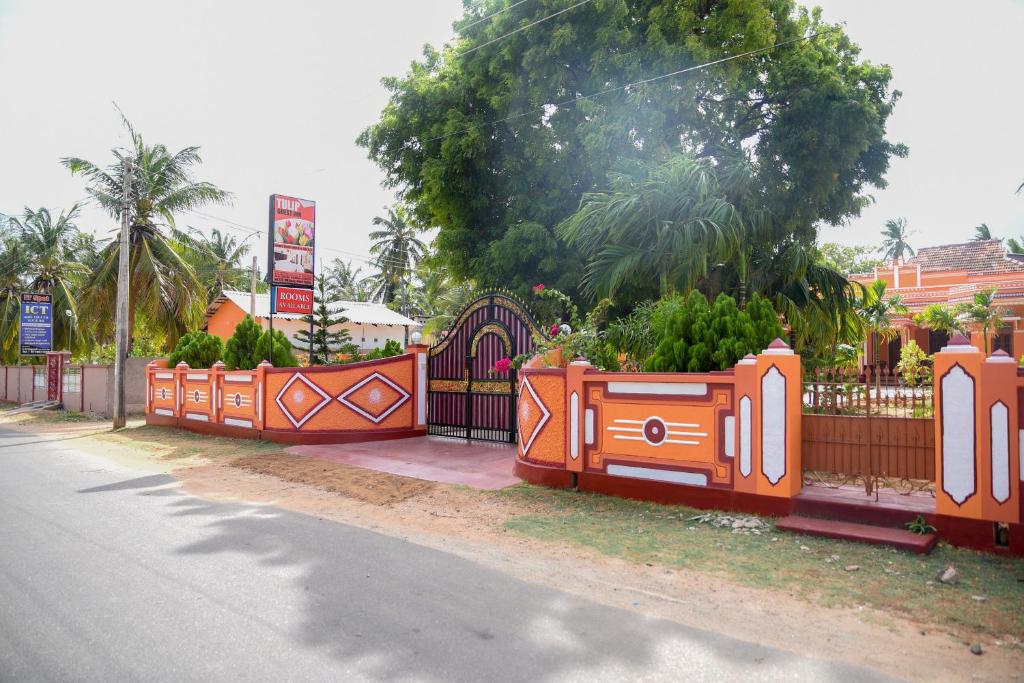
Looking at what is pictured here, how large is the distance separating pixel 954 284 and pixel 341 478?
31289 millimetres

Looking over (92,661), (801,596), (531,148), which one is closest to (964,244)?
(531,148)

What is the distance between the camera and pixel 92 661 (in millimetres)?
3742

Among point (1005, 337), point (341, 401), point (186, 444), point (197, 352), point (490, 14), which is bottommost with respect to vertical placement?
point (186, 444)

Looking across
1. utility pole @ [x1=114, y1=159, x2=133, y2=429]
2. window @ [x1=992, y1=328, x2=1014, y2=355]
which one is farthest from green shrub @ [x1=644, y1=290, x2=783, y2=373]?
window @ [x1=992, y1=328, x2=1014, y2=355]

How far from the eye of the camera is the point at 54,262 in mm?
30578

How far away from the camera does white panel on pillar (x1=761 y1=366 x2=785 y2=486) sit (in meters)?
6.79

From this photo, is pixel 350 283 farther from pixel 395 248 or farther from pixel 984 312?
pixel 984 312

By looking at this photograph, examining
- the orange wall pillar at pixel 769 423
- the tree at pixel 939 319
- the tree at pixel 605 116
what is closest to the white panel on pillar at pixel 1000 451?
the orange wall pillar at pixel 769 423

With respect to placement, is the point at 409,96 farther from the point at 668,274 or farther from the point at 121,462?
the point at 121,462

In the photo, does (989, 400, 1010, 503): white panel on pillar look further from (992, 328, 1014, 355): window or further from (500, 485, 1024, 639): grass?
(992, 328, 1014, 355): window

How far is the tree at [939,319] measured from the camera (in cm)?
2649

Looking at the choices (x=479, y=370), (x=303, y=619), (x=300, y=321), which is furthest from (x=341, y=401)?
(x=300, y=321)

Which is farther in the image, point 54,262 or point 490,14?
point 54,262

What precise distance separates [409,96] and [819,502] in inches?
581
